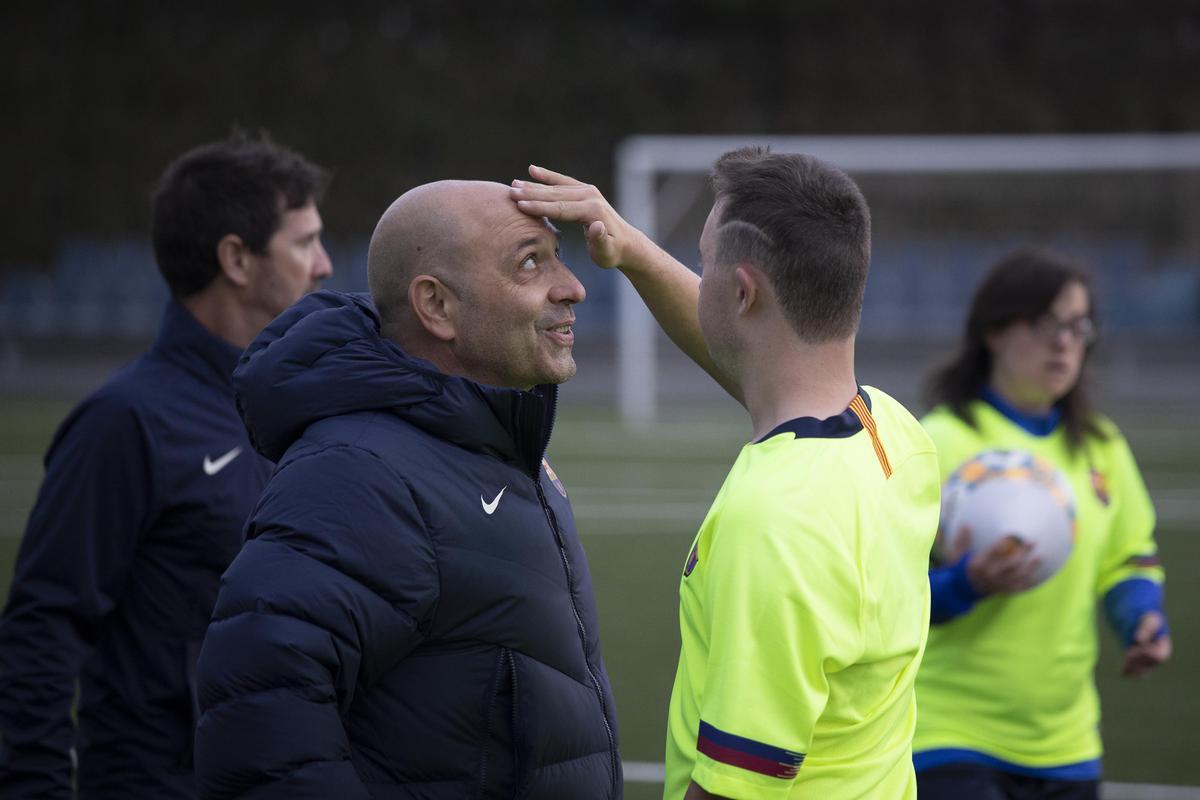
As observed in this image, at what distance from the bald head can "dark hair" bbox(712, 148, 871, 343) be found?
1.37ft

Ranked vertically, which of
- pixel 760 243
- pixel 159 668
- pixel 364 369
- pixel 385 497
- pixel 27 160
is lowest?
pixel 159 668

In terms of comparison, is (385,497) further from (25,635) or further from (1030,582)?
(1030,582)

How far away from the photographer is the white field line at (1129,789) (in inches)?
208

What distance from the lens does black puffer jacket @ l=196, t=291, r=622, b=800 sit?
6.06 ft

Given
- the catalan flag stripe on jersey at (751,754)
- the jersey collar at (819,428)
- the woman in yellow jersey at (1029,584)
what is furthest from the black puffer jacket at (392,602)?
the woman in yellow jersey at (1029,584)

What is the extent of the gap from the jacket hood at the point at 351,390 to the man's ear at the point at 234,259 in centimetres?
111

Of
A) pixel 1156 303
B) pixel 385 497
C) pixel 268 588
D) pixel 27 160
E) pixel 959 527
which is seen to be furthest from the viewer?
pixel 27 160

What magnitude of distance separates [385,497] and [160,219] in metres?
1.64

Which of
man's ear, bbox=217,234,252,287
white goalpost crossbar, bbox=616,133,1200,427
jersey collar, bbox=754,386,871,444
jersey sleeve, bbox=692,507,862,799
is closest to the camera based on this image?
jersey sleeve, bbox=692,507,862,799

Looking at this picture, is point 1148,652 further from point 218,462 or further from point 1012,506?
point 218,462

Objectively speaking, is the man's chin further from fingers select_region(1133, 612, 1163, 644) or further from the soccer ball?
fingers select_region(1133, 612, 1163, 644)

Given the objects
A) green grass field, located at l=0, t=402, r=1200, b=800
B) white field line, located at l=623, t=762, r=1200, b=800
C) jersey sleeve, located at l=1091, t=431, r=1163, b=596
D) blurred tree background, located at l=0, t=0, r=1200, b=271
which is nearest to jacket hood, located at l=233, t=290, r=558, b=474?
jersey sleeve, located at l=1091, t=431, r=1163, b=596

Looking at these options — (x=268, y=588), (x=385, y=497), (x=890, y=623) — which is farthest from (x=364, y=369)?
(x=890, y=623)

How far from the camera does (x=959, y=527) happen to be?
3.58 m
